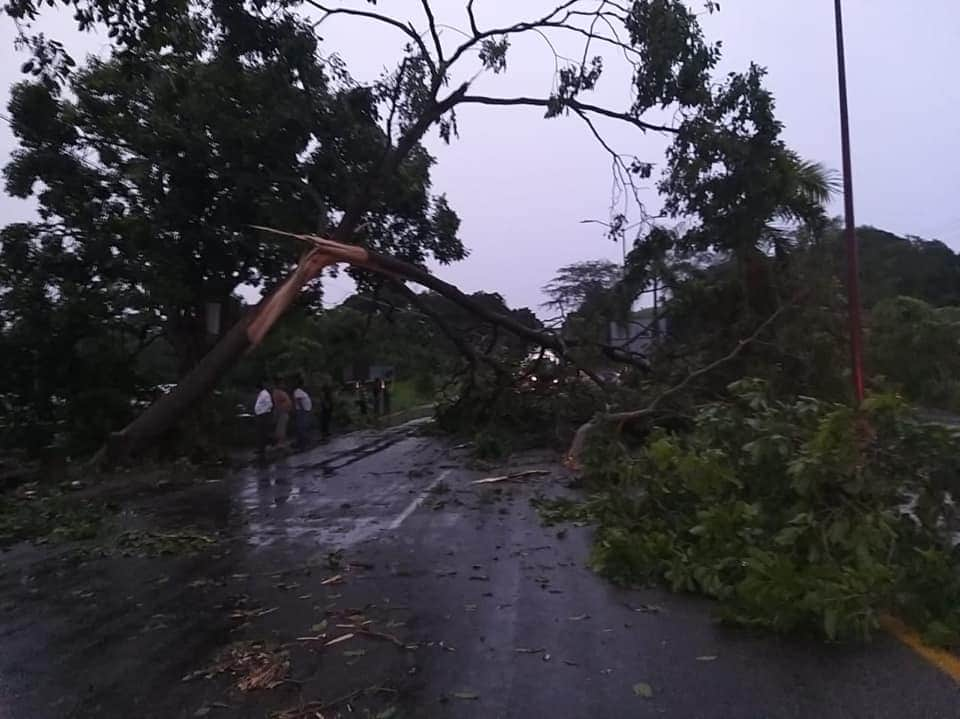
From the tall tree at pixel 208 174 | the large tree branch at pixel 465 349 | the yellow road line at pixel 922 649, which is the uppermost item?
the tall tree at pixel 208 174

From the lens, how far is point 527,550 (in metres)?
9.84

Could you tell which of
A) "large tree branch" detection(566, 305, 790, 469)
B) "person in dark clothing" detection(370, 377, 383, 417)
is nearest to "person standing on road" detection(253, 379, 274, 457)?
"large tree branch" detection(566, 305, 790, 469)

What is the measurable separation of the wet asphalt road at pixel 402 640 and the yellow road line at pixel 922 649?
0.10 m

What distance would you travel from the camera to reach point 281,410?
2397cm

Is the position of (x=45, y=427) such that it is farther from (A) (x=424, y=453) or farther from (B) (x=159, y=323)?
(A) (x=424, y=453)

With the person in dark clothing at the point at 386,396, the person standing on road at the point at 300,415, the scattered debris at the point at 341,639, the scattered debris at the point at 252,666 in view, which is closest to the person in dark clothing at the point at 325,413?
the person standing on road at the point at 300,415

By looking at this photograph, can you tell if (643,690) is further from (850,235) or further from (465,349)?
(465,349)

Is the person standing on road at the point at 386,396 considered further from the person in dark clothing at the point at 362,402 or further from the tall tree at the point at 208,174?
the tall tree at the point at 208,174

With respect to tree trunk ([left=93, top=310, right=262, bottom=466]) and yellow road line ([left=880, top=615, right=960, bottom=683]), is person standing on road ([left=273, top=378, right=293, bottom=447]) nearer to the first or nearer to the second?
tree trunk ([left=93, top=310, right=262, bottom=466])

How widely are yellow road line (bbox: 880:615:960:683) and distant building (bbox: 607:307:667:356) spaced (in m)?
12.1

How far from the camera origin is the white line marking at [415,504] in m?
11.8

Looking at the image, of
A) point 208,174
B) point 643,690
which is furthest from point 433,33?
point 643,690

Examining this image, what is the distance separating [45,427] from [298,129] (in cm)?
894

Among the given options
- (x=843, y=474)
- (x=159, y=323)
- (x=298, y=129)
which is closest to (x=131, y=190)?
(x=159, y=323)
